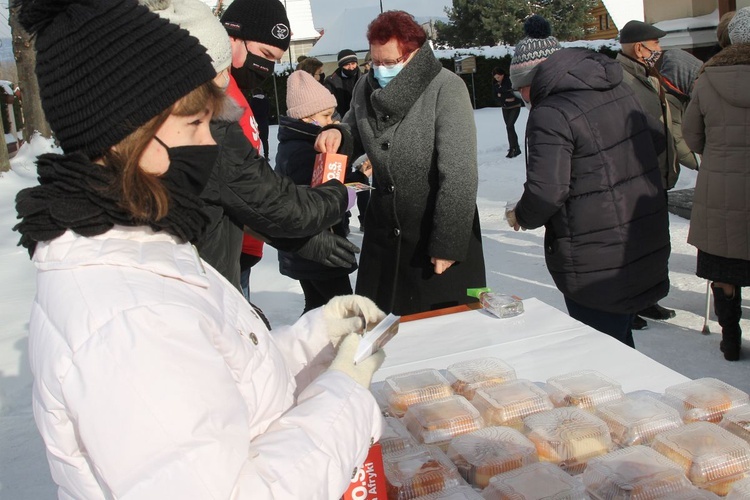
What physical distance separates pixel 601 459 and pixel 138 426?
0.92m

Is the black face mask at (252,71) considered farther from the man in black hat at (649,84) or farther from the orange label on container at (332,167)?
the man in black hat at (649,84)

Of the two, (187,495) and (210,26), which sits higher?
(210,26)

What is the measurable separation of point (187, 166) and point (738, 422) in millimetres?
1247

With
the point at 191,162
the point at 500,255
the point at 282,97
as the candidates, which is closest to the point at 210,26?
the point at 191,162

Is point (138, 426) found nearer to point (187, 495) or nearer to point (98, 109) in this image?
point (187, 495)

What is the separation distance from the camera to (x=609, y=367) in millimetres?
1926

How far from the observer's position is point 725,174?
346 centimetres

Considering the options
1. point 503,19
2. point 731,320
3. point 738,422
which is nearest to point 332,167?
point 738,422

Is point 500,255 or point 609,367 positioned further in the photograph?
point 500,255

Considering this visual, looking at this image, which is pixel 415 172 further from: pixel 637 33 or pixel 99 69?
pixel 637 33

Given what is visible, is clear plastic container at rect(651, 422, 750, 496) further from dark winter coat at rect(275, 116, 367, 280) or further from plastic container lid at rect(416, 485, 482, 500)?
dark winter coat at rect(275, 116, 367, 280)

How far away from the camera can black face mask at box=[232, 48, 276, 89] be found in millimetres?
2641

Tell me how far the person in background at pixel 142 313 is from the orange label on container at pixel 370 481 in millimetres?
109

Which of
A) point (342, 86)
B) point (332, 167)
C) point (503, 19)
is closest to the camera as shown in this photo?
point (332, 167)
